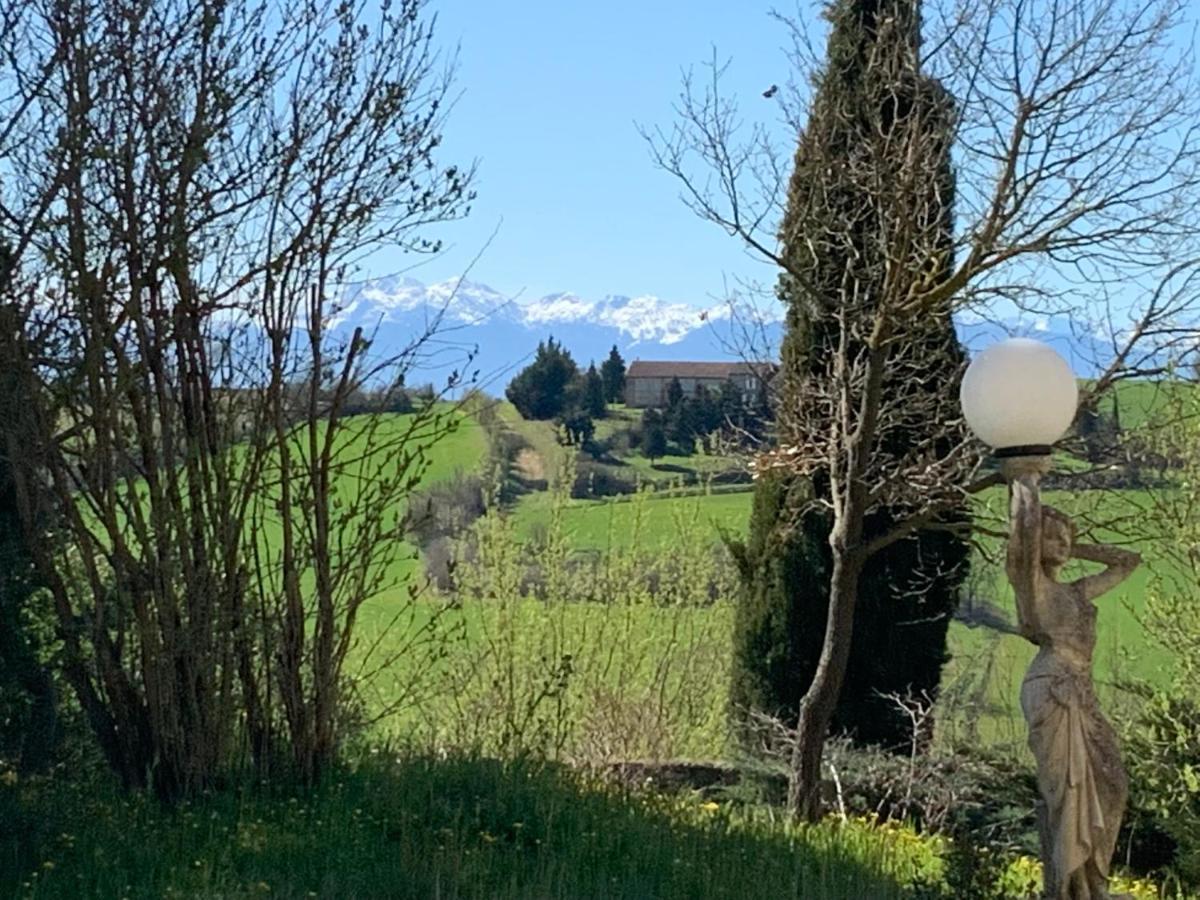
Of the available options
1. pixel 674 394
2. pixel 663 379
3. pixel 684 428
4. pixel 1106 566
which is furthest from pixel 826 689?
pixel 663 379

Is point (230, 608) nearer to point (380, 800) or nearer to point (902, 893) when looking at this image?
point (380, 800)

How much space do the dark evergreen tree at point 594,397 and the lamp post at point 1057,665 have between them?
11.0 meters

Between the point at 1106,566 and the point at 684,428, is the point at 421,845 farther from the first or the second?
the point at 684,428

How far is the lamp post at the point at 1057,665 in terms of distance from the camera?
14.3 feet

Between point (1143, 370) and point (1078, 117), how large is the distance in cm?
147

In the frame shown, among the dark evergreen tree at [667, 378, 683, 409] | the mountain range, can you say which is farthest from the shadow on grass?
the dark evergreen tree at [667, 378, 683, 409]

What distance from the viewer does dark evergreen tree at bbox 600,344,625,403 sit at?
53.4 feet

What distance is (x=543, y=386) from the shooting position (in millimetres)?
15102

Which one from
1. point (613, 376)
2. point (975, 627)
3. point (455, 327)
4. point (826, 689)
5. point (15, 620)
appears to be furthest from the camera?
point (613, 376)

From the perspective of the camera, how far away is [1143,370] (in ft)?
25.2

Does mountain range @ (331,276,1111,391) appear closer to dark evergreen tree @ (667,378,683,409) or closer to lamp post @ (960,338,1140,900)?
lamp post @ (960,338,1140,900)

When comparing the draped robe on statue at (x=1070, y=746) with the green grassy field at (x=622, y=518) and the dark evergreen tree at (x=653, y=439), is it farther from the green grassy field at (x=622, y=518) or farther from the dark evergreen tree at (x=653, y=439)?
the dark evergreen tree at (x=653, y=439)

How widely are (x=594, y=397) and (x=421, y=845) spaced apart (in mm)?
11014

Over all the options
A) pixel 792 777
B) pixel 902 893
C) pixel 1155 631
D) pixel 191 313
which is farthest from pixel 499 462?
pixel 902 893
